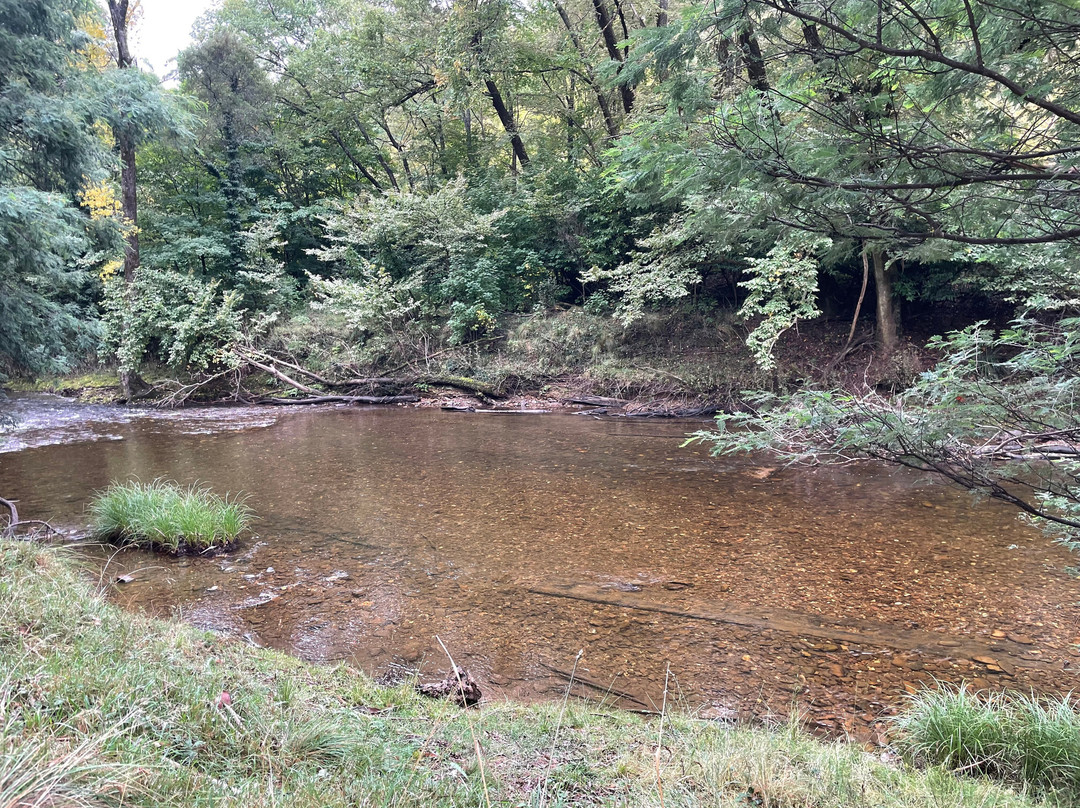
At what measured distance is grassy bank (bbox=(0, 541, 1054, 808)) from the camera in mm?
1445

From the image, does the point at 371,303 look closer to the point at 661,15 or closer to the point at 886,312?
the point at 661,15

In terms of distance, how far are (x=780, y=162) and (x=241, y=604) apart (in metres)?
4.37

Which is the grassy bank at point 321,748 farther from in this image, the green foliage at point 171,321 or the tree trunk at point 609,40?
the tree trunk at point 609,40

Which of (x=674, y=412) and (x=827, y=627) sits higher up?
(x=674, y=412)

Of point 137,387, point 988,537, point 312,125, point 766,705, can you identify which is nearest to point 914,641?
point 766,705

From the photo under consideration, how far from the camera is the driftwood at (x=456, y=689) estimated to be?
2742 mm

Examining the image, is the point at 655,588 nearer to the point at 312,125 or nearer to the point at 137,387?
the point at 137,387

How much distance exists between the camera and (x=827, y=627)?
11.7ft

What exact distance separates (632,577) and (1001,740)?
2413 millimetres

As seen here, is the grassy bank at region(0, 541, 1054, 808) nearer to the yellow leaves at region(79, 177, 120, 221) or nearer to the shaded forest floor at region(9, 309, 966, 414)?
the shaded forest floor at region(9, 309, 966, 414)

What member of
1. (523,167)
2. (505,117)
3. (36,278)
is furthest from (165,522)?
(505,117)

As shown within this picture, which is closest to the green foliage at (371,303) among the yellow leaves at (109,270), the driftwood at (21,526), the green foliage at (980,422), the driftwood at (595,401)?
the yellow leaves at (109,270)

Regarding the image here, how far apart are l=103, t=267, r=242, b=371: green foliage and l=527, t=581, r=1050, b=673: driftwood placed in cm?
1362

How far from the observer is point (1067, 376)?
7.34ft
